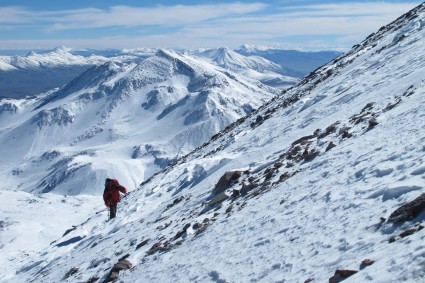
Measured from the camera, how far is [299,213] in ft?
38.2

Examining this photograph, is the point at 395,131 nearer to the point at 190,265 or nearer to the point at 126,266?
the point at 190,265

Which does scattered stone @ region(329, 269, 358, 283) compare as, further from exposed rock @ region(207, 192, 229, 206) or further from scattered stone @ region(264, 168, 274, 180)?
exposed rock @ region(207, 192, 229, 206)

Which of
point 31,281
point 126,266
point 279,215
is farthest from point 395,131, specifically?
point 31,281

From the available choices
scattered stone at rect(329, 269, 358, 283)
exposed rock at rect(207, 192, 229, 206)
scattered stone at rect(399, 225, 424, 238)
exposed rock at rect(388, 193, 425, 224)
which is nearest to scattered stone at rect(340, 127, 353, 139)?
exposed rock at rect(207, 192, 229, 206)

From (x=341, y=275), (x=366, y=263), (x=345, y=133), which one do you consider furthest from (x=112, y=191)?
(x=366, y=263)

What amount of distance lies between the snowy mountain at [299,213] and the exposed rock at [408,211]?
2 centimetres

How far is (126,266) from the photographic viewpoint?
14336 millimetres

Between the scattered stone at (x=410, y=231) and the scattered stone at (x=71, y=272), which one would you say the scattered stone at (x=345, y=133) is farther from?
the scattered stone at (x=71, y=272)

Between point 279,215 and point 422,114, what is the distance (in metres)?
5.84

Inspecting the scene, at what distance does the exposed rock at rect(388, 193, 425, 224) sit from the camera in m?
8.67

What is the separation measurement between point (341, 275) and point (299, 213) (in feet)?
12.2

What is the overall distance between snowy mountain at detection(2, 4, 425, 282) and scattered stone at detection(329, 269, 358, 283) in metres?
0.02

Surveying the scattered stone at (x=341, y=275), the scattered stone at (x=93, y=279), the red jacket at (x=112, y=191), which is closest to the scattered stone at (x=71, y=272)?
the scattered stone at (x=93, y=279)

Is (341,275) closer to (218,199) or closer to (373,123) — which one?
(373,123)
